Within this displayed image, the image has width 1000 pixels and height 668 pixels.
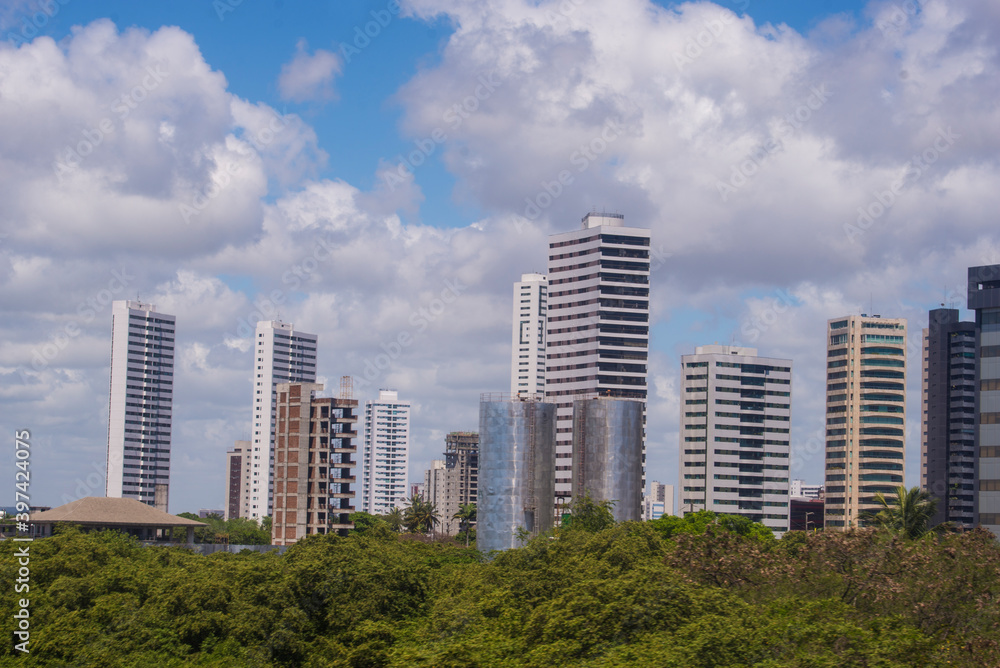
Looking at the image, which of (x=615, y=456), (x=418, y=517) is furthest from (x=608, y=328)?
(x=615, y=456)

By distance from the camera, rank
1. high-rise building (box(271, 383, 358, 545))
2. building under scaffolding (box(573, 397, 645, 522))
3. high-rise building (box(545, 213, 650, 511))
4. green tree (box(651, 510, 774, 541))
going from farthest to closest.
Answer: high-rise building (box(545, 213, 650, 511))
high-rise building (box(271, 383, 358, 545))
building under scaffolding (box(573, 397, 645, 522))
green tree (box(651, 510, 774, 541))

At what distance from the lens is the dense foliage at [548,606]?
34.7 m

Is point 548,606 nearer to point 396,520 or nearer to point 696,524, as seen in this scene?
point 696,524

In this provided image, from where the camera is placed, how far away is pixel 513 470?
122 meters

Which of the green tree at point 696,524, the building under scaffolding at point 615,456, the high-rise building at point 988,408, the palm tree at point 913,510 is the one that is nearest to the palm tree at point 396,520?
the building under scaffolding at point 615,456

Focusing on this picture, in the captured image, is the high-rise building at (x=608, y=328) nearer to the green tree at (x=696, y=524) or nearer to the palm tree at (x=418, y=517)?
the palm tree at (x=418, y=517)

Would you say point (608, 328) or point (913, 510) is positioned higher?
point (608, 328)

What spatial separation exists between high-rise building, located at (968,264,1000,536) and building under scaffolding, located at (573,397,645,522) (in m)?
46.4

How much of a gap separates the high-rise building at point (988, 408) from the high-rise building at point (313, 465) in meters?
74.6

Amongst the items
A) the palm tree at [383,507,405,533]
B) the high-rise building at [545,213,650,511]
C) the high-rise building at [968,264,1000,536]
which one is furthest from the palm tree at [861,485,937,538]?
the palm tree at [383,507,405,533]

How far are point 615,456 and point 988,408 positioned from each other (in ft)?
161

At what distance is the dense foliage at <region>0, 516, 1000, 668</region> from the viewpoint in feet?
114

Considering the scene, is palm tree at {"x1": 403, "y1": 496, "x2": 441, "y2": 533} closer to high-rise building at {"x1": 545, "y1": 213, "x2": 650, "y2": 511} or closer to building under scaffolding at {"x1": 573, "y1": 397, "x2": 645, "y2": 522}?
high-rise building at {"x1": 545, "y1": 213, "x2": 650, "y2": 511}

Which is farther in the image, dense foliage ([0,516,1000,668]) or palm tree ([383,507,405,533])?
palm tree ([383,507,405,533])
